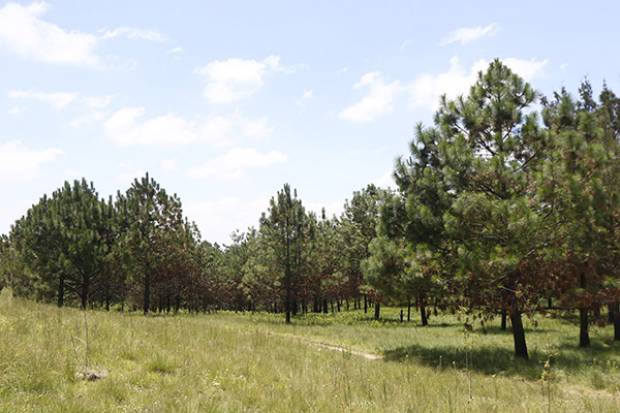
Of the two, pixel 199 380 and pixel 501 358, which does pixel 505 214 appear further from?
pixel 199 380

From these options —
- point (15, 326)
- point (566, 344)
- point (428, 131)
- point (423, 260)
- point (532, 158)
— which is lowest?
point (566, 344)

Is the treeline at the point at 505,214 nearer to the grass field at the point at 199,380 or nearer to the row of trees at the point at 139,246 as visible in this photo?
the grass field at the point at 199,380

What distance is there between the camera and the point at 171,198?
45.2 meters

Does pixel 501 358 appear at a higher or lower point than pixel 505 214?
lower

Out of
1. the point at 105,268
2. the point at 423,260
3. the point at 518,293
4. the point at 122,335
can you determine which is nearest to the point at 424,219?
the point at 423,260

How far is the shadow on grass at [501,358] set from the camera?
15.5m

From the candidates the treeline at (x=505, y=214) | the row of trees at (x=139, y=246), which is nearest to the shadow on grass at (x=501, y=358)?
the treeline at (x=505, y=214)

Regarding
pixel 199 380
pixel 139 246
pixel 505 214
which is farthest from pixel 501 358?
pixel 139 246

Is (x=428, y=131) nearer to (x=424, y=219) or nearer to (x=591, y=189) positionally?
(x=424, y=219)

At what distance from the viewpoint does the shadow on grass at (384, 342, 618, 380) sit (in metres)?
15.5

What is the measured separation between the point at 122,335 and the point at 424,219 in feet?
38.0

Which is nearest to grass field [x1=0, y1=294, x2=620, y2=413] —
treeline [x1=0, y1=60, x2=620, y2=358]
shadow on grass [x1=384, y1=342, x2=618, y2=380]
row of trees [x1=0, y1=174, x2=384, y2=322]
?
shadow on grass [x1=384, y1=342, x2=618, y2=380]

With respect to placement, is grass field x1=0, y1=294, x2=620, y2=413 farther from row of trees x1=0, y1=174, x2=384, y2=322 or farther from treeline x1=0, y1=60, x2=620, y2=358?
row of trees x1=0, y1=174, x2=384, y2=322

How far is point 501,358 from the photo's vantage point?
17359 millimetres
